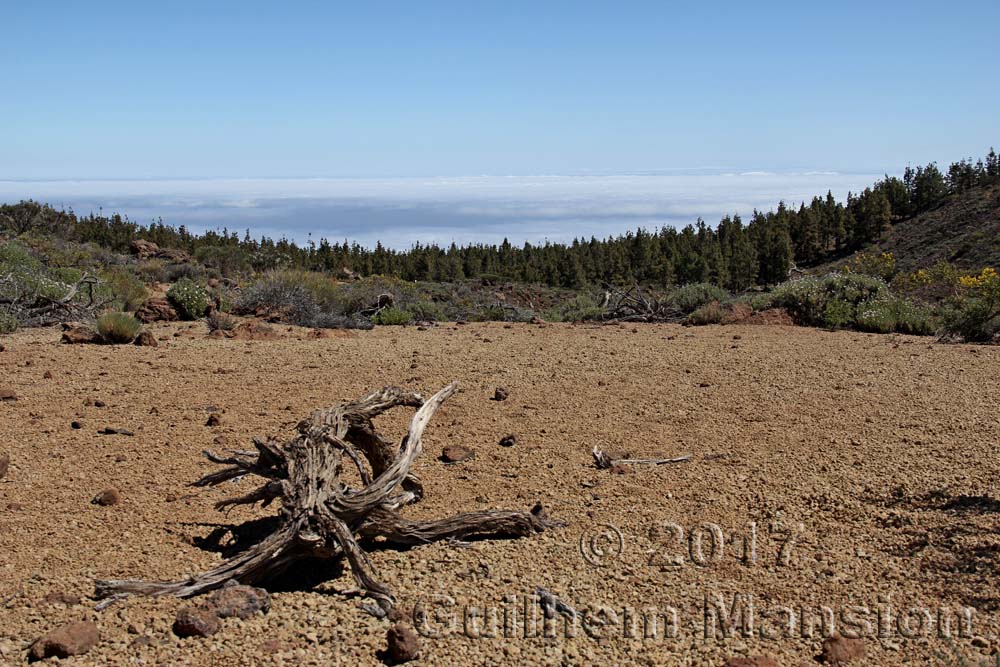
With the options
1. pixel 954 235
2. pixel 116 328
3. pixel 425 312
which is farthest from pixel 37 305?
pixel 954 235

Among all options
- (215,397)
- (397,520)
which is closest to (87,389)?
(215,397)

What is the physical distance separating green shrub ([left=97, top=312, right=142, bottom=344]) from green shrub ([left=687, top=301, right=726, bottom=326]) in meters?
9.44

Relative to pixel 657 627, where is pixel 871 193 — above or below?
above

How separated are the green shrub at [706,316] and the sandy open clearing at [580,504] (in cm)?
543

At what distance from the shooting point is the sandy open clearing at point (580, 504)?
359 centimetres

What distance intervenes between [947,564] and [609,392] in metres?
4.27

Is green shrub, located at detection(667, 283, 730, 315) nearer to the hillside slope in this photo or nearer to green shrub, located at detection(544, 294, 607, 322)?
green shrub, located at detection(544, 294, 607, 322)

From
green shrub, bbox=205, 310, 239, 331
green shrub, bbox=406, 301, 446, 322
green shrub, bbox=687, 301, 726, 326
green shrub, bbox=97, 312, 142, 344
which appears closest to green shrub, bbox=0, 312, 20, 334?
green shrub, bbox=97, 312, 142, 344

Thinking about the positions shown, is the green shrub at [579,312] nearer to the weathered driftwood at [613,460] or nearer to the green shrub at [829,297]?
the green shrub at [829,297]

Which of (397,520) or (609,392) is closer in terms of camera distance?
(397,520)

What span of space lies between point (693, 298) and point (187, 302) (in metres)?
9.61

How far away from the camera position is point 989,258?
107ft

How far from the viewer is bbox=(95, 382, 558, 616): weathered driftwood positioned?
3820 millimetres

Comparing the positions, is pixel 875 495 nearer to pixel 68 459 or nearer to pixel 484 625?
pixel 484 625
